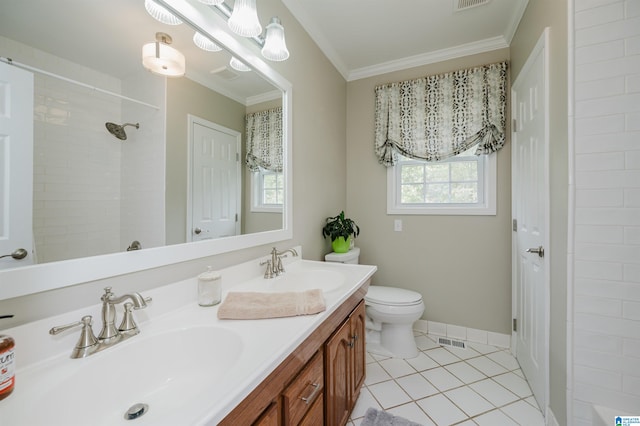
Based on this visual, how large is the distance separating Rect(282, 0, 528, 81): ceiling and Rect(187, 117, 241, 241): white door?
40.0 inches

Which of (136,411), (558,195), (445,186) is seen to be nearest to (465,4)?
(445,186)

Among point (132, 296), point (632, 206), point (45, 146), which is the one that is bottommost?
point (132, 296)

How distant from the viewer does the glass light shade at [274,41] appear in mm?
1422

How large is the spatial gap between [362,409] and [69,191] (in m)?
1.76

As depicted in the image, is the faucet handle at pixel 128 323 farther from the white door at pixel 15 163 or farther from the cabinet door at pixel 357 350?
the cabinet door at pixel 357 350

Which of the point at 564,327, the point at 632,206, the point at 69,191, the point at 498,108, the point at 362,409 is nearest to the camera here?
the point at 69,191

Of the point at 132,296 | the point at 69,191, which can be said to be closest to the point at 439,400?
the point at 132,296

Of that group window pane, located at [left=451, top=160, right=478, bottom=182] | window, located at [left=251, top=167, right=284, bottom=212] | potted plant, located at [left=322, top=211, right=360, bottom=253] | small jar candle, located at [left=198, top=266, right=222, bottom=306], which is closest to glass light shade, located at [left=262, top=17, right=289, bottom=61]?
window, located at [left=251, top=167, right=284, bottom=212]

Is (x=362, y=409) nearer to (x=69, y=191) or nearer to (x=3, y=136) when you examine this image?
(x=69, y=191)

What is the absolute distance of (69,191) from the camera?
0.79 meters

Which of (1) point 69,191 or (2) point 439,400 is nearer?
(1) point 69,191

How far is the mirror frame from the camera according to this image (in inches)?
27.0

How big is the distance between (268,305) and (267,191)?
2.68 ft

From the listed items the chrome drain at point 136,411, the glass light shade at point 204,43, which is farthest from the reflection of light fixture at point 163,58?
the chrome drain at point 136,411
